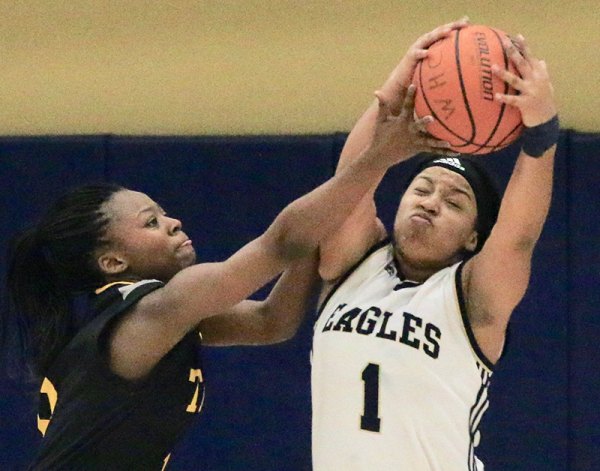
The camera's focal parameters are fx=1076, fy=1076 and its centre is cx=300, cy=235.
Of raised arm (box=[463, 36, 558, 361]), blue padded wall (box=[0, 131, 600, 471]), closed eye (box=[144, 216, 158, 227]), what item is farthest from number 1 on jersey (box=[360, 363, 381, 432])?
blue padded wall (box=[0, 131, 600, 471])

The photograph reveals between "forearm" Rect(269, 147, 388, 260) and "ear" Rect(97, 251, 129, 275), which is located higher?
"forearm" Rect(269, 147, 388, 260)

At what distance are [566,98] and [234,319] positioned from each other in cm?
166

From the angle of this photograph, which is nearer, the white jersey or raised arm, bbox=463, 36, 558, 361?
raised arm, bbox=463, 36, 558, 361

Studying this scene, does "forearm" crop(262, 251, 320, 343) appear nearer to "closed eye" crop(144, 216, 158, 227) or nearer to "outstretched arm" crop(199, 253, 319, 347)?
"outstretched arm" crop(199, 253, 319, 347)

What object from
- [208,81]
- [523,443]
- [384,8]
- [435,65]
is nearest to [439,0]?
[384,8]

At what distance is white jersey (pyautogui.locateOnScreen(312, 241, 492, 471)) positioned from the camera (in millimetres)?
2104

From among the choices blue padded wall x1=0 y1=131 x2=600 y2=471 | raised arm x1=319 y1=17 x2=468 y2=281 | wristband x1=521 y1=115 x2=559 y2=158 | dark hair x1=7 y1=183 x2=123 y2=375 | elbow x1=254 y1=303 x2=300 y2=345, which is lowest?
blue padded wall x1=0 y1=131 x2=600 y2=471

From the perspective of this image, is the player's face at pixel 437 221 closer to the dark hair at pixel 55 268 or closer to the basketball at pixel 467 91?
the basketball at pixel 467 91

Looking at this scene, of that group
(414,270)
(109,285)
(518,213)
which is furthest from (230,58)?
(518,213)

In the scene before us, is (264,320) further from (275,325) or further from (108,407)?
(108,407)

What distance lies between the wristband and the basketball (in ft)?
0.14

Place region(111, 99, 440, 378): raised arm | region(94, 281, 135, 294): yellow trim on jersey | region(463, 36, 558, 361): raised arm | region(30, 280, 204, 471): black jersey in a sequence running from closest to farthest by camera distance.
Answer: region(463, 36, 558, 361): raised arm
region(111, 99, 440, 378): raised arm
region(30, 280, 204, 471): black jersey
region(94, 281, 135, 294): yellow trim on jersey

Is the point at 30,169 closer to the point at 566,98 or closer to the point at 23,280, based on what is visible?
the point at 23,280

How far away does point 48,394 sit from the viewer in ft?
7.87
